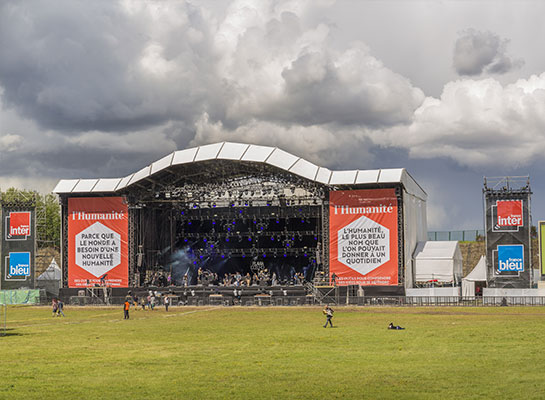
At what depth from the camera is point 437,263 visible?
2251 inches

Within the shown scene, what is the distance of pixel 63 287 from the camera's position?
60.3 m

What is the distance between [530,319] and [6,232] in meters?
46.7

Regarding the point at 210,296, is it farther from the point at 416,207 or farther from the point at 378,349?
the point at 378,349

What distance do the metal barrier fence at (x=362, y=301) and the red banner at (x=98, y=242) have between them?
517 cm

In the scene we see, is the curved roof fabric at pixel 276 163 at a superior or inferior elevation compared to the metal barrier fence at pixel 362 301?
superior

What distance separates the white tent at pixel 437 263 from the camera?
186 ft

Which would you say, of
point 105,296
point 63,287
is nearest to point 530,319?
point 105,296

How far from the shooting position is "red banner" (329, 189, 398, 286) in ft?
180

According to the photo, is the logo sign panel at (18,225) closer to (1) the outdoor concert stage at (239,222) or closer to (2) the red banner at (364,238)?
(1) the outdoor concert stage at (239,222)

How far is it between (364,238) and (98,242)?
912 inches

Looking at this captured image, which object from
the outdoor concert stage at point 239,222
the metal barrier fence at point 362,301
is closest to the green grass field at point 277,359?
the metal barrier fence at point 362,301

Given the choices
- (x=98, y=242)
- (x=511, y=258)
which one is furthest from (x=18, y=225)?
(x=511, y=258)

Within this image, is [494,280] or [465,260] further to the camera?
[465,260]

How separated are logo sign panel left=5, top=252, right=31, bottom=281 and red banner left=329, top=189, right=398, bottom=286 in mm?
27586
